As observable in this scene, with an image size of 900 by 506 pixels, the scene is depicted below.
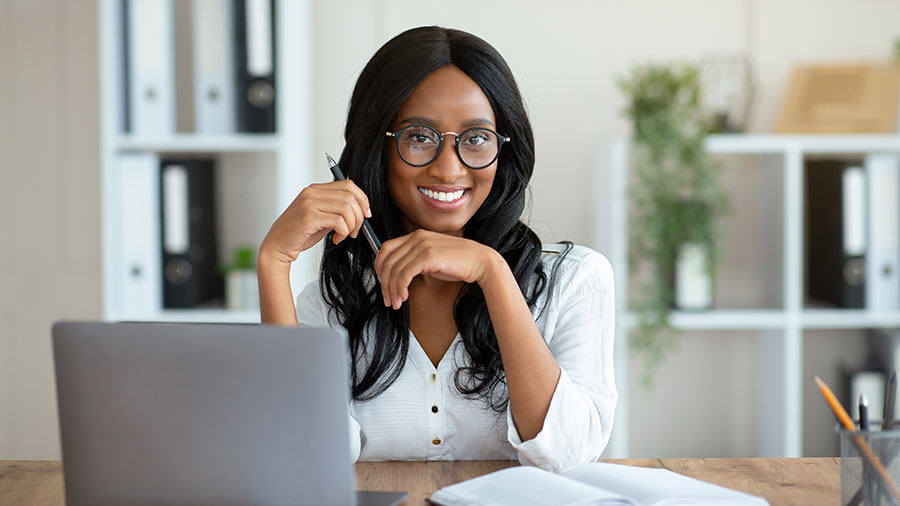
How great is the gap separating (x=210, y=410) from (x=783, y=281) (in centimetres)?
211

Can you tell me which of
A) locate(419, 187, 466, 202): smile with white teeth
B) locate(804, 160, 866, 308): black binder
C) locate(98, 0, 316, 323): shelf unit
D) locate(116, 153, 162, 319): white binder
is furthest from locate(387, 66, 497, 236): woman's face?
locate(804, 160, 866, 308): black binder

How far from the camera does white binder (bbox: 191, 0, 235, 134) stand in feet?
7.72

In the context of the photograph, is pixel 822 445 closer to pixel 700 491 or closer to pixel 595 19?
pixel 595 19

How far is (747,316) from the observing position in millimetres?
2506

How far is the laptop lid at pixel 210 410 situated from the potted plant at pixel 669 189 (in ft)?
5.83

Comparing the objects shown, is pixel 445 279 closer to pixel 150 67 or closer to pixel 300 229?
pixel 300 229

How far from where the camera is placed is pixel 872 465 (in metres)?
0.86

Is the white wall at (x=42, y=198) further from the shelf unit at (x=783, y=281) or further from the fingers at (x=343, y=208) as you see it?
the fingers at (x=343, y=208)

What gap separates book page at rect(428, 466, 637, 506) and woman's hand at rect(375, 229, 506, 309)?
11.6 inches

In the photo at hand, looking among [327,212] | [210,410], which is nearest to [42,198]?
[327,212]

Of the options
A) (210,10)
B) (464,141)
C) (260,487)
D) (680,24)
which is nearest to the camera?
(260,487)

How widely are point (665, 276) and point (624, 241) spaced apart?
0.17 metres

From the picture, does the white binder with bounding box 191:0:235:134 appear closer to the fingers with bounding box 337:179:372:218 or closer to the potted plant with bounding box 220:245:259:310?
the potted plant with bounding box 220:245:259:310

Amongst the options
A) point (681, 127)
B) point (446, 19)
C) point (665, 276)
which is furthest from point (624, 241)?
point (446, 19)
